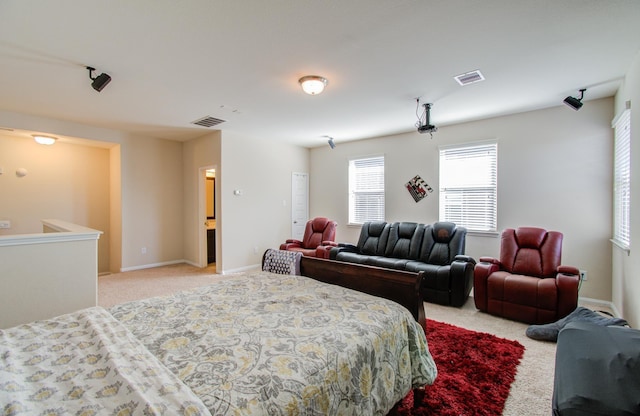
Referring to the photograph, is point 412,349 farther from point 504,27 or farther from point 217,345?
point 504,27

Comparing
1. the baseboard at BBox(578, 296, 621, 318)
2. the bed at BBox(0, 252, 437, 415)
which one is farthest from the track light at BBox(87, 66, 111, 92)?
the baseboard at BBox(578, 296, 621, 318)

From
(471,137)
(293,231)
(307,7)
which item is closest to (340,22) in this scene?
(307,7)

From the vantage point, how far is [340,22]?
2174mm

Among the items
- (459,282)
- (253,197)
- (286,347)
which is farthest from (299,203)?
(286,347)

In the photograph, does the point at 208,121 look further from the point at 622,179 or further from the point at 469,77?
the point at 622,179

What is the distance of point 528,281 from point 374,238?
237 centimetres

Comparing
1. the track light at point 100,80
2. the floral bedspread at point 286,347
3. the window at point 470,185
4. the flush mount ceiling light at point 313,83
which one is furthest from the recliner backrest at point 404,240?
the track light at point 100,80

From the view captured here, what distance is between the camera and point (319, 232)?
585 cm

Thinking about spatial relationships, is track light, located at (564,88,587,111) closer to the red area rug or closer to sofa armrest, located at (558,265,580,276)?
sofa armrest, located at (558,265,580,276)

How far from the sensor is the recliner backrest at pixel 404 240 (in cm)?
471

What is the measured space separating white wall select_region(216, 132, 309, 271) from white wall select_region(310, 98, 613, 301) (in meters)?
2.70

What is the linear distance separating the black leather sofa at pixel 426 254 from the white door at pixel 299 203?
1.97 m

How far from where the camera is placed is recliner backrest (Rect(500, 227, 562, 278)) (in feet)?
11.7

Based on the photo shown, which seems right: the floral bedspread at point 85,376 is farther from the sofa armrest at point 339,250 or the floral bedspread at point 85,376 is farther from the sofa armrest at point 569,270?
the sofa armrest at point 569,270
